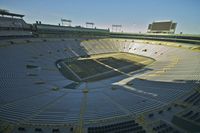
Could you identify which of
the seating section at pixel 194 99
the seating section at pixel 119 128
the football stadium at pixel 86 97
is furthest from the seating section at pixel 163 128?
the seating section at pixel 194 99

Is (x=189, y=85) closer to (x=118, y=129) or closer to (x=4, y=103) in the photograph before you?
(x=118, y=129)

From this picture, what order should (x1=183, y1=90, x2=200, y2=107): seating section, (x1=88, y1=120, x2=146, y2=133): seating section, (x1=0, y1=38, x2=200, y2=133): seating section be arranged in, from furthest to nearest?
(x1=183, y1=90, x2=200, y2=107): seating section
(x1=0, y1=38, x2=200, y2=133): seating section
(x1=88, y1=120, x2=146, y2=133): seating section

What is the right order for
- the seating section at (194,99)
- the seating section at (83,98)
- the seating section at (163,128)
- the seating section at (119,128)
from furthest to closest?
the seating section at (194,99)
the seating section at (83,98)
the seating section at (163,128)
the seating section at (119,128)

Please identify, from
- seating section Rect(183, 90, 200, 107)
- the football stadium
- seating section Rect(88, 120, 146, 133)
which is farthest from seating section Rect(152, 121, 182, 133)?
seating section Rect(183, 90, 200, 107)

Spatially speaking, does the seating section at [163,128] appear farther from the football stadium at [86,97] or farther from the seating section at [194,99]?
the seating section at [194,99]

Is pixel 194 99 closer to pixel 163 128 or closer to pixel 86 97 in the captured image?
pixel 163 128

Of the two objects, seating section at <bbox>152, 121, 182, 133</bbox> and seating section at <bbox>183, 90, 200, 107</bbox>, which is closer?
seating section at <bbox>152, 121, 182, 133</bbox>

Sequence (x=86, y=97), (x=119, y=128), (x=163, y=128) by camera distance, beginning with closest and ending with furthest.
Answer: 1. (x=119, y=128)
2. (x=163, y=128)
3. (x=86, y=97)

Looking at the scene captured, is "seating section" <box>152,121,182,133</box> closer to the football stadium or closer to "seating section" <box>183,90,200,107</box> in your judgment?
the football stadium

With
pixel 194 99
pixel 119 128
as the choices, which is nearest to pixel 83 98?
pixel 119 128

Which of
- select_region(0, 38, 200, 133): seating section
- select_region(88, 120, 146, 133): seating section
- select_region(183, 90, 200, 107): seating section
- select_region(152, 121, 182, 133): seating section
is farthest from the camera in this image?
select_region(183, 90, 200, 107): seating section

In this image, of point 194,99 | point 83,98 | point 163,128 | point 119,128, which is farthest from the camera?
point 83,98

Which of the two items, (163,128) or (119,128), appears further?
(163,128)

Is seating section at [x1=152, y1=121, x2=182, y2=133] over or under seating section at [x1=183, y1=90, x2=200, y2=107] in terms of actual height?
under
